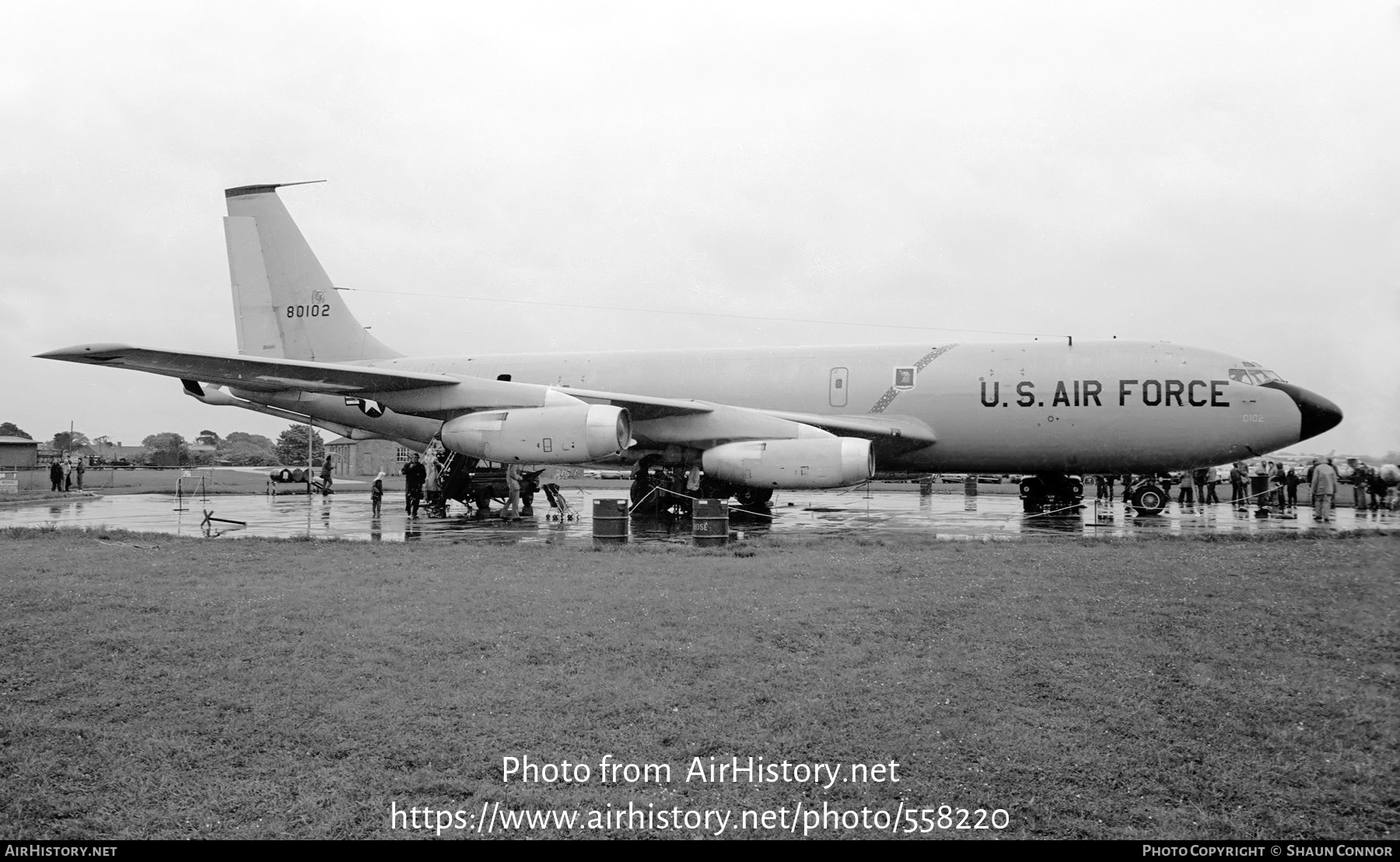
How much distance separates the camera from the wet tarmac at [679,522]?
1459 cm

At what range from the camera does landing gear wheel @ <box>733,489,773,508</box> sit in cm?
1792

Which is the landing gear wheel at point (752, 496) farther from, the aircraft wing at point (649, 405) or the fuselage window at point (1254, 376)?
the fuselage window at point (1254, 376)

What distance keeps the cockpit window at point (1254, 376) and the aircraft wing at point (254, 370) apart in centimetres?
1496

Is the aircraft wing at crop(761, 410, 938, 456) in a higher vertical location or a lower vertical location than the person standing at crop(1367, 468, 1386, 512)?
higher

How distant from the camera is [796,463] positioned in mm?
15438

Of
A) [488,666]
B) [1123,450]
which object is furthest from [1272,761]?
[1123,450]

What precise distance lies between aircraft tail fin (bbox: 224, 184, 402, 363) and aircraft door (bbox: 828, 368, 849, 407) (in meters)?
12.7

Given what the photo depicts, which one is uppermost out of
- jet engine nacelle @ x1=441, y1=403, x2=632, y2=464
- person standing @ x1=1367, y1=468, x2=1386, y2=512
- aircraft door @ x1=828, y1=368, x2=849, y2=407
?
aircraft door @ x1=828, y1=368, x2=849, y2=407

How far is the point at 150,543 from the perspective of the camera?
1268 centimetres

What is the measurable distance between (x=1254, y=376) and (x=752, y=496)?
32.8ft

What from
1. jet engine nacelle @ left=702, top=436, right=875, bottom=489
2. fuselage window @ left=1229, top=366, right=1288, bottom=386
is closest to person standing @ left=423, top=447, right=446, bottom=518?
jet engine nacelle @ left=702, top=436, right=875, bottom=489

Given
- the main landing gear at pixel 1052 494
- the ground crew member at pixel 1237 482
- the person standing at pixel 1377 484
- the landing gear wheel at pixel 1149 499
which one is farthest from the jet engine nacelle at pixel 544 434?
the ground crew member at pixel 1237 482

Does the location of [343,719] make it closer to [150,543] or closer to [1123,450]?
[150,543]

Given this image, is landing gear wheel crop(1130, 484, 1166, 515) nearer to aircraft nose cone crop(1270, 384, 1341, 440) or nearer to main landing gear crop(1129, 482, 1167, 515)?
main landing gear crop(1129, 482, 1167, 515)
